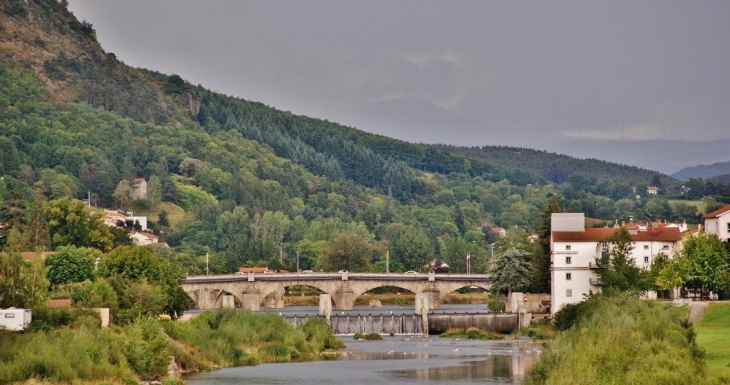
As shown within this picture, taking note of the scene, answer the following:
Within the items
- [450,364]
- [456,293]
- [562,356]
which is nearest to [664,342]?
[562,356]

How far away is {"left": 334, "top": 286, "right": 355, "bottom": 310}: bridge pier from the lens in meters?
162

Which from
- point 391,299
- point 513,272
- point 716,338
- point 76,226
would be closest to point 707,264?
point 716,338

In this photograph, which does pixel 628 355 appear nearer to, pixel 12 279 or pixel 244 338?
pixel 12 279

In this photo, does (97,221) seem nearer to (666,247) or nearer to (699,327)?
(666,247)

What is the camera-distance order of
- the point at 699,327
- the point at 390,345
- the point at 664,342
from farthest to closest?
1. the point at 390,345
2. the point at 699,327
3. the point at 664,342

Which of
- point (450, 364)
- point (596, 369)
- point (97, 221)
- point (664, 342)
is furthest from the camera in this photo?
point (97, 221)

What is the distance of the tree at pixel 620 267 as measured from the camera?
107 meters

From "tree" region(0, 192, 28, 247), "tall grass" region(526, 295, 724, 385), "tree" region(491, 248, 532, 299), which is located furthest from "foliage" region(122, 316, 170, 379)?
"tree" region(0, 192, 28, 247)

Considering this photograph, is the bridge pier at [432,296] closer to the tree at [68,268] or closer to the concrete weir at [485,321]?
the concrete weir at [485,321]

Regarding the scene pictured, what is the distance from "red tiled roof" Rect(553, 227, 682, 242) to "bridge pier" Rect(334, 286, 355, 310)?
156ft

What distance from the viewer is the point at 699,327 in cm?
8062

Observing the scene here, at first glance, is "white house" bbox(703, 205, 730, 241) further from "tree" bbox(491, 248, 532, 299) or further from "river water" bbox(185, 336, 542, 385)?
"tree" bbox(491, 248, 532, 299)

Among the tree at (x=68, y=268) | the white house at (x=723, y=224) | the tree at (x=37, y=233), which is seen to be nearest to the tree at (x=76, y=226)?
the tree at (x=37, y=233)

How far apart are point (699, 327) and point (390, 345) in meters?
34.9
